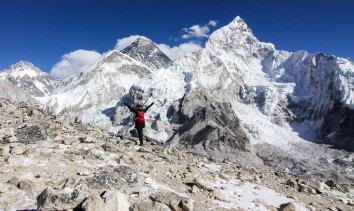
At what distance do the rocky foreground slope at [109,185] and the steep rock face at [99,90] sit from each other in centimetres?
10703

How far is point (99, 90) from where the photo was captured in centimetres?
13775

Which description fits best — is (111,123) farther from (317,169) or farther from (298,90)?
(298,90)

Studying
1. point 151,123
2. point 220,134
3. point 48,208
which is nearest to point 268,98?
point 220,134

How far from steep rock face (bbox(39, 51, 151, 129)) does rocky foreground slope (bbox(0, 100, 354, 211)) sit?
107 m

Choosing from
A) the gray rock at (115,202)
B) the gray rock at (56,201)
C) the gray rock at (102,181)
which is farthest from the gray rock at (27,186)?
the gray rock at (115,202)

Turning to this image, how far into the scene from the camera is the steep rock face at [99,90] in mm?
125875

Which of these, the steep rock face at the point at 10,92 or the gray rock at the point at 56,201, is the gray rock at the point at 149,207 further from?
the steep rock face at the point at 10,92

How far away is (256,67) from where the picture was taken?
160875 mm

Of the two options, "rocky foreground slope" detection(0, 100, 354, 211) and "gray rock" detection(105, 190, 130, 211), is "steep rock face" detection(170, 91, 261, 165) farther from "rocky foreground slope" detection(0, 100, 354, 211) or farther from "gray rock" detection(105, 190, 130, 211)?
Answer: "gray rock" detection(105, 190, 130, 211)

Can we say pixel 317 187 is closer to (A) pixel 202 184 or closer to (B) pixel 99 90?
(A) pixel 202 184

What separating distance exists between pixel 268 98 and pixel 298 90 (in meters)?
21.1

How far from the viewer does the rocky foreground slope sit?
557cm

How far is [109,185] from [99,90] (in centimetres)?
13729

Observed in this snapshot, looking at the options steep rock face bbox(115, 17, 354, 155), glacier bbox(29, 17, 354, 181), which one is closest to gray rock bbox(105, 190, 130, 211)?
glacier bbox(29, 17, 354, 181)
